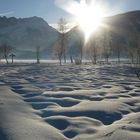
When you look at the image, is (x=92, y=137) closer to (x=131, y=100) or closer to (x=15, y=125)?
(x=15, y=125)

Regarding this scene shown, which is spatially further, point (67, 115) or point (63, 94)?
point (63, 94)

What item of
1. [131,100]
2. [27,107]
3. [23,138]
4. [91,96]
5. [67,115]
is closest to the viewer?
[23,138]

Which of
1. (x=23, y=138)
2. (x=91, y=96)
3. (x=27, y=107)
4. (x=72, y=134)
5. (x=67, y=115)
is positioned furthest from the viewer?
(x=91, y=96)

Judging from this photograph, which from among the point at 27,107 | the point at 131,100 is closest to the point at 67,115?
the point at 27,107

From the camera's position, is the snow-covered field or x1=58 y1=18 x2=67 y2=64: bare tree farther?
x1=58 y1=18 x2=67 y2=64: bare tree

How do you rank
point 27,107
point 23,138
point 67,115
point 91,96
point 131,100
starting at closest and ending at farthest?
point 23,138
point 67,115
point 27,107
point 131,100
point 91,96

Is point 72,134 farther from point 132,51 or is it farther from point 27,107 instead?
point 132,51

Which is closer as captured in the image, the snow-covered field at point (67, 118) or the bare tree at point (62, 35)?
the snow-covered field at point (67, 118)

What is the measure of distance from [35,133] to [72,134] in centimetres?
77

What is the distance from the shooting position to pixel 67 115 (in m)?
7.84

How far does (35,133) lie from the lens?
6.11 metres

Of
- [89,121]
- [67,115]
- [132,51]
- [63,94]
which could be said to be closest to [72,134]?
[89,121]

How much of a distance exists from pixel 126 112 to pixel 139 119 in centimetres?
95

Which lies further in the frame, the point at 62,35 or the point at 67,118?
the point at 62,35
